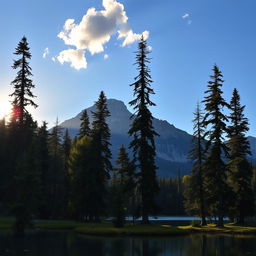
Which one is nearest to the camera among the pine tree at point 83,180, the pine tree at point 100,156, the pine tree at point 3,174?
the pine tree at point 3,174

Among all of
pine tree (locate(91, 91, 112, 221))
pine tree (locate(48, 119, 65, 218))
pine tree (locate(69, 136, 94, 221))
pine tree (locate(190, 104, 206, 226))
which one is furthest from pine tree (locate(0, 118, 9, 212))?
pine tree (locate(190, 104, 206, 226))

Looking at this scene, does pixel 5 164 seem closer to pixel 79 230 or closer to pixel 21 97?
pixel 21 97

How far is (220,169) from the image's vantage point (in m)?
46.1

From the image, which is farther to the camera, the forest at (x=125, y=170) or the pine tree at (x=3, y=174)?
the pine tree at (x=3, y=174)

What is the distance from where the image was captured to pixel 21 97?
4516 cm

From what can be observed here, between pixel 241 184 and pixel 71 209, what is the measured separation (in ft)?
84.2

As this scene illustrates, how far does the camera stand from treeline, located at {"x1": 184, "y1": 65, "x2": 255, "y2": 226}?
4572cm

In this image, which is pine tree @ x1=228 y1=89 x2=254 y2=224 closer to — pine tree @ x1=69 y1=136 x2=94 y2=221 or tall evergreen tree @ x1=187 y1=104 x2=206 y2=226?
tall evergreen tree @ x1=187 y1=104 x2=206 y2=226

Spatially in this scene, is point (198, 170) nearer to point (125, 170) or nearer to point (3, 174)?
point (125, 170)

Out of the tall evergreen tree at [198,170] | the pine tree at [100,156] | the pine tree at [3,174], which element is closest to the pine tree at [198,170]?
the tall evergreen tree at [198,170]

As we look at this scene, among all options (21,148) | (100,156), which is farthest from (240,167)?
(21,148)

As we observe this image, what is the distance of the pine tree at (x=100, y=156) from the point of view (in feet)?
178

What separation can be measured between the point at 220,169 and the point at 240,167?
23.9ft

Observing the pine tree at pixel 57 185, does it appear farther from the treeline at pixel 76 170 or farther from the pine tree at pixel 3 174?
the pine tree at pixel 3 174
